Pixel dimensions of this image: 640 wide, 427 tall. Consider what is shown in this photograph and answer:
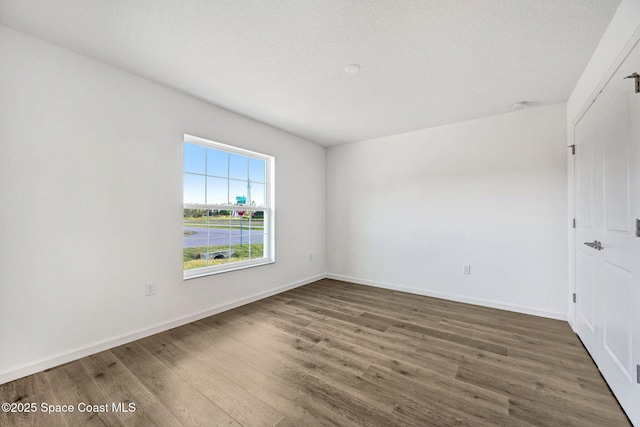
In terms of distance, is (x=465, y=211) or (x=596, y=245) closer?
(x=596, y=245)

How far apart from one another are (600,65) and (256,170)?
3624 mm

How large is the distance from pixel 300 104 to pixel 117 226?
2.28 metres

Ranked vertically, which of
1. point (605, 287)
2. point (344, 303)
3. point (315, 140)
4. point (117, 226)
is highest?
point (315, 140)

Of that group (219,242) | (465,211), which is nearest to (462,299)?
(465,211)

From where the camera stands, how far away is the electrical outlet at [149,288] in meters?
2.55

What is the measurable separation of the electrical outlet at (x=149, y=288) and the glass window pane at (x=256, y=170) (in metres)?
1.81

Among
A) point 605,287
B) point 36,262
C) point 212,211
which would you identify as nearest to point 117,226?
point 36,262

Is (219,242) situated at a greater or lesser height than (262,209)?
lesser

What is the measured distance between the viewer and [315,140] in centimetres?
459

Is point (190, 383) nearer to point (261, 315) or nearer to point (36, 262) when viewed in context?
point (261, 315)

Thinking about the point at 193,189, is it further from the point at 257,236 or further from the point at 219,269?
the point at 257,236

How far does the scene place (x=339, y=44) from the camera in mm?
2010

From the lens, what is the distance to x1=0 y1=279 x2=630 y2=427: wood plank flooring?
5.06 feet

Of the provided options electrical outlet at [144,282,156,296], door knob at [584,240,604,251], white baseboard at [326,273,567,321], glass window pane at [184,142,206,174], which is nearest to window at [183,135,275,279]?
glass window pane at [184,142,206,174]
